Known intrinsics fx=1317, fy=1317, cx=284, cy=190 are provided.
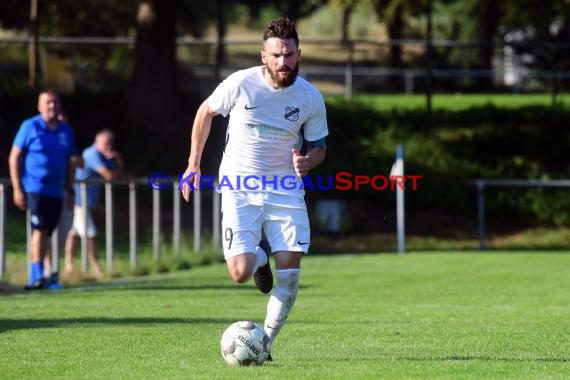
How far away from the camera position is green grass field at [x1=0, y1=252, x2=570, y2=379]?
27.7ft

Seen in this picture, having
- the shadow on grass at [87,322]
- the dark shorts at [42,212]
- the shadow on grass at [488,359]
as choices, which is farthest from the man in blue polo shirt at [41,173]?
the shadow on grass at [488,359]

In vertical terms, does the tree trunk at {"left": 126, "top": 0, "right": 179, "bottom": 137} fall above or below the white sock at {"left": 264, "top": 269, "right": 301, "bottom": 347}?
above

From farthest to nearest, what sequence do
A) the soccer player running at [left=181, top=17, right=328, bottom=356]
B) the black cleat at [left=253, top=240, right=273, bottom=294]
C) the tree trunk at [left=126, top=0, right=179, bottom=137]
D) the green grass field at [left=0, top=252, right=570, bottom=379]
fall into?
the tree trunk at [left=126, top=0, right=179, bottom=137], the black cleat at [left=253, top=240, right=273, bottom=294], the soccer player running at [left=181, top=17, right=328, bottom=356], the green grass field at [left=0, top=252, right=570, bottom=379]

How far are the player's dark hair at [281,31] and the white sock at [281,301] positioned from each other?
157 centimetres

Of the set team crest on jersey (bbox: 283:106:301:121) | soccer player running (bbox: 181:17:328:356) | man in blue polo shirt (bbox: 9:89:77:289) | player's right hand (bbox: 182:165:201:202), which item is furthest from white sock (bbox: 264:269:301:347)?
man in blue polo shirt (bbox: 9:89:77:289)

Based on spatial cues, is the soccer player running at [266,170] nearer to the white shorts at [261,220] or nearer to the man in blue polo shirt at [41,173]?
the white shorts at [261,220]

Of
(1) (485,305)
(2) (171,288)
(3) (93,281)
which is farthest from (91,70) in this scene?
(1) (485,305)

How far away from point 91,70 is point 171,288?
19686mm

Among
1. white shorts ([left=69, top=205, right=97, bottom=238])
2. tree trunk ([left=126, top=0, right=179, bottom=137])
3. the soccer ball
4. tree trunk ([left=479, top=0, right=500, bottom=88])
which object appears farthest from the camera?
tree trunk ([left=479, top=0, right=500, bottom=88])

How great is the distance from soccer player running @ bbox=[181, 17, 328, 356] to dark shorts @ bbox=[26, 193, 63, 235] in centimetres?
730

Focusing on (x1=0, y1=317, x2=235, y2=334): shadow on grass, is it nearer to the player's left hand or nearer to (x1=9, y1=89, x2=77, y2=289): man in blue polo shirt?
the player's left hand

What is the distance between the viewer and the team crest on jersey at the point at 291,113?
896 cm

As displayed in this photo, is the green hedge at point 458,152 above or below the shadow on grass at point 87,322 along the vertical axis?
above

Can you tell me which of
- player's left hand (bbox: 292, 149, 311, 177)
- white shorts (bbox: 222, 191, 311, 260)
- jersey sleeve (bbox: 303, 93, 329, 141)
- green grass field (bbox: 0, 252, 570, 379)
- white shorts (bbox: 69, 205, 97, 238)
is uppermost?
jersey sleeve (bbox: 303, 93, 329, 141)
